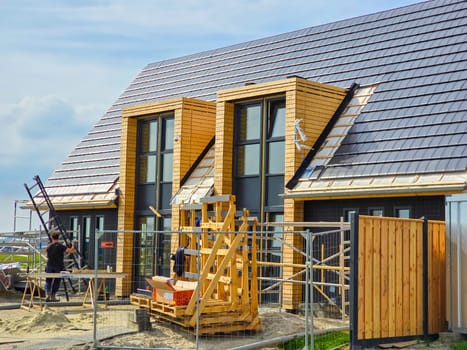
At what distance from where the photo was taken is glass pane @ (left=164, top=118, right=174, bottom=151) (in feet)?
80.9

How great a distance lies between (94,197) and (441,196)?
13466mm

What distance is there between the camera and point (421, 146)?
1853cm

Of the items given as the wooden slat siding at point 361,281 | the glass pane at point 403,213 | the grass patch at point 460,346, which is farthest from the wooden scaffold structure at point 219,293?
the glass pane at point 403,213

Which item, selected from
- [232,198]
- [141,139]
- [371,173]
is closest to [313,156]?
[371,173]

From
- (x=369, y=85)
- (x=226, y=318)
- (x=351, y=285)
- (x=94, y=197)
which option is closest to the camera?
(x=351, y=285)

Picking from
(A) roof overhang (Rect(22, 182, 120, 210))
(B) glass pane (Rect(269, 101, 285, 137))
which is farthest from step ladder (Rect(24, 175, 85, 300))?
(B) glass pane (Rect(269, 101, 285, 137))

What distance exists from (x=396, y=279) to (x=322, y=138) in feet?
26.3

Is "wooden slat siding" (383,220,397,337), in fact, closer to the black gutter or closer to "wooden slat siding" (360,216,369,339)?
"wooden slat siding" (360,216,369,339)

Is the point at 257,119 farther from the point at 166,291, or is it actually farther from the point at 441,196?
the point at 166,291

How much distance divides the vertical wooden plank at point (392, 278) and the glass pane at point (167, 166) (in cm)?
1231

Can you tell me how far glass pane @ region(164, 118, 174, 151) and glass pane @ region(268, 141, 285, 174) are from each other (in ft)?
15.3

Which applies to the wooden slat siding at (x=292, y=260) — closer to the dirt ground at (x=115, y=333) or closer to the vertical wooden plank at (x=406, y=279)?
the dirt ground at (x=115, y=333)

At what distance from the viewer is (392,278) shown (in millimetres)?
13234

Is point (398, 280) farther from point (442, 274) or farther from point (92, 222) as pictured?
point (92, 222)
